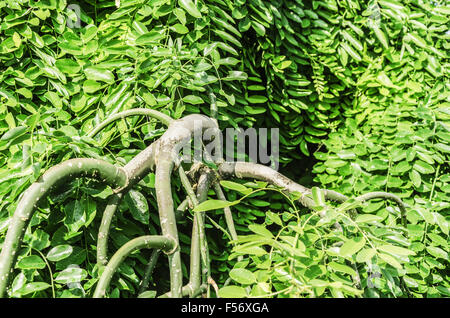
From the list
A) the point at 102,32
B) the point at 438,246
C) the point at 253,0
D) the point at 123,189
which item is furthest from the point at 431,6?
the point at 123,189

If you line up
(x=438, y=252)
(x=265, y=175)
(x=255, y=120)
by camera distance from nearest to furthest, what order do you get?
(x=265, y=175) → (x=438, y=252) → (x=255, y=120)

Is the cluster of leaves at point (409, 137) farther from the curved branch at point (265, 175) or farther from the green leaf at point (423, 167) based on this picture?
the curved branch at point (265, 175)

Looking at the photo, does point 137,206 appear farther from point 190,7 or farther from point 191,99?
point 190,7

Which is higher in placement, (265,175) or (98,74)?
(98,74)

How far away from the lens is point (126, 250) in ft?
1.93

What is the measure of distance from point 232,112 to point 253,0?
1.08 feet

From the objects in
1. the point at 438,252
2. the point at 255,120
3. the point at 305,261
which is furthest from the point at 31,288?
the point at 438,252

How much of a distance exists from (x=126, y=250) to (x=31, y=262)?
183 mm

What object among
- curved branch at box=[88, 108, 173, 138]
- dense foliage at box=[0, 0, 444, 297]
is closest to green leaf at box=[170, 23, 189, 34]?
dense foliage at box=[0, 0, 444, 297]

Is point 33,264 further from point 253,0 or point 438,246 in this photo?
point 438,246

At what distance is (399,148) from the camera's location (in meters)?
1.40

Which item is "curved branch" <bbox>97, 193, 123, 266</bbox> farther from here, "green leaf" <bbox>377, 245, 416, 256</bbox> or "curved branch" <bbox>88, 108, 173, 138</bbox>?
"green leaf" <bbox>377, 245, 416, 256</bbox>

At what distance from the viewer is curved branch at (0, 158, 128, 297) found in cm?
57

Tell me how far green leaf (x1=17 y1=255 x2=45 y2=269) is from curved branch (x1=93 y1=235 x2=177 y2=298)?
15 centimetres
